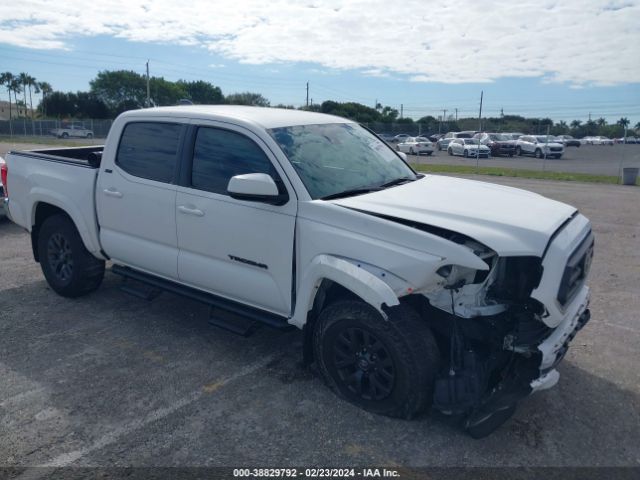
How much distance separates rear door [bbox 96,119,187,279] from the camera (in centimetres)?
462

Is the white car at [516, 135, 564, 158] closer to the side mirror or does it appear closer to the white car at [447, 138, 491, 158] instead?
the white car at [447, 138, 491, 158]

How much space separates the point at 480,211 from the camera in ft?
11.9

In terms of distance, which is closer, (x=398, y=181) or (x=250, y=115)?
(x=250, y=115)

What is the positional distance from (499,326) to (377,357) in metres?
0.79

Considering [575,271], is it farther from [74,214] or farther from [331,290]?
[74,214]

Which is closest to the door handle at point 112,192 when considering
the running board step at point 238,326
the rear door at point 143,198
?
the rear door at point 143,198

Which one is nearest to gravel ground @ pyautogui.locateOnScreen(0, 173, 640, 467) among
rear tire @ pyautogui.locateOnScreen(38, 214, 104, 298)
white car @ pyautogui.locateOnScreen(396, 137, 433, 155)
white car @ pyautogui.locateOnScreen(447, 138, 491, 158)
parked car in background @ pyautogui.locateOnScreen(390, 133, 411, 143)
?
rear tire @ pyautogui.locateOnScreen(38, 214, 104, 298)

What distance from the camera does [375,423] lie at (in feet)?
11.7

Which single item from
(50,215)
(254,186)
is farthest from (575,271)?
(50,215)

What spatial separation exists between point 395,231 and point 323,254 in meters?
0.54

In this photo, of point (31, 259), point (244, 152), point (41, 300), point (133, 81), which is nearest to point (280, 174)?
point (244, 152)

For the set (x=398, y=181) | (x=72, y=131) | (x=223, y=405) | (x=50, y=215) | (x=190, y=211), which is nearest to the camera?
(x=223, y=405)

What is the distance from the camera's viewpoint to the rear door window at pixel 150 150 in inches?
183

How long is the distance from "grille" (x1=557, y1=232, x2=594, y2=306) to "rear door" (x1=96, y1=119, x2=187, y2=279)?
2958 mm
